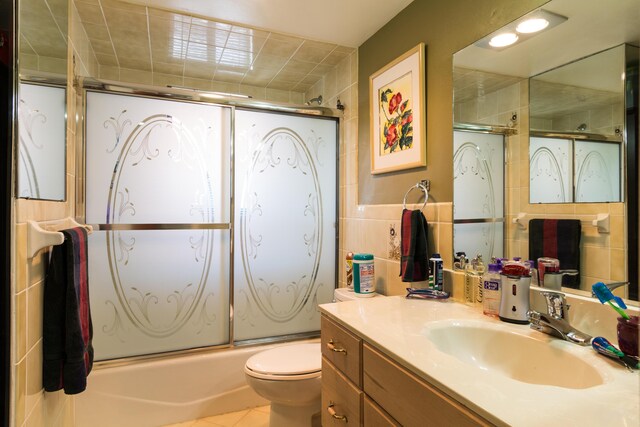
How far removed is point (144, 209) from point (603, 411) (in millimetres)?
2087

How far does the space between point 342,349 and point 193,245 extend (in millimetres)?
1256

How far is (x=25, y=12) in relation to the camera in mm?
981

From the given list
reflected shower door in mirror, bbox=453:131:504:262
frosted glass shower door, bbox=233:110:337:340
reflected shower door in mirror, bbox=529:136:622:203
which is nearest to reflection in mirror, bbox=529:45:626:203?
reflected shower door in mirror, bbox=529:136:622:203

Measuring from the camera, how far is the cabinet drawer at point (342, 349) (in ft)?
3.61

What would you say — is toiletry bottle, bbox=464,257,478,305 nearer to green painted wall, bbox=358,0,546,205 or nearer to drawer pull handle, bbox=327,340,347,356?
green painted wall, bbox=358,0,546,205

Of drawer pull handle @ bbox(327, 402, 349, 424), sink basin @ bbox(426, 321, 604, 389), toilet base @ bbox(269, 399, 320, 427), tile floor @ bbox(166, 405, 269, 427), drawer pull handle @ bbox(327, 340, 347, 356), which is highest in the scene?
sink basin @ bbox(426, 321, 604, 389)

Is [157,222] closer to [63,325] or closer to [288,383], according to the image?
[63,325]

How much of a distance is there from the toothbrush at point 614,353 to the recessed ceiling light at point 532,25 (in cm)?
101

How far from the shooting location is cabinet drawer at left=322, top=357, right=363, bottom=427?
43.1 inches

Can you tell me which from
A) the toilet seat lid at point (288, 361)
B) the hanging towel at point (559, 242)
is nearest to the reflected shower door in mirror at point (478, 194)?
the hanging towel at point (559, 242)

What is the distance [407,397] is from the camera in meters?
0.85

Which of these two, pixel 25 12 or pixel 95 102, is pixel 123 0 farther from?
pixel 25 12

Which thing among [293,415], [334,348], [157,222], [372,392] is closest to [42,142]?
[157,222]

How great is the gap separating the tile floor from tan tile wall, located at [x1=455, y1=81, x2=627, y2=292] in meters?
1.68
